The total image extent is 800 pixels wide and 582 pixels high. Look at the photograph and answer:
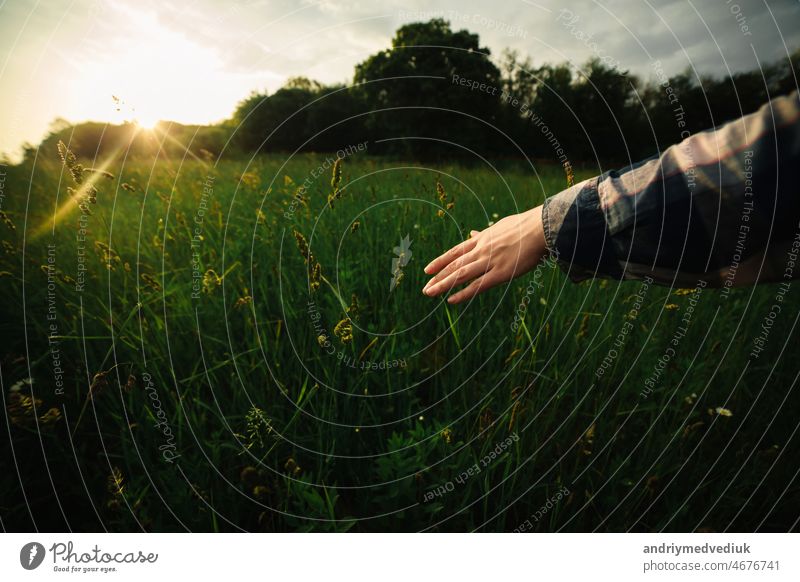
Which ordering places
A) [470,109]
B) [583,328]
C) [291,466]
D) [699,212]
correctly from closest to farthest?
[699,212]
[291,466]
[583,328]
[470,109]

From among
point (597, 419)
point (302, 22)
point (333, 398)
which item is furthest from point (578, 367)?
point (302, 22)

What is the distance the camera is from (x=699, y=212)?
93 cm

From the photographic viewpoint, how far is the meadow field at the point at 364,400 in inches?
41.0

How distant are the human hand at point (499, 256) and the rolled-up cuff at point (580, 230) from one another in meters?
0.04

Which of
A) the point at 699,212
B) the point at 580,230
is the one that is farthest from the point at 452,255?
the point at 699,212

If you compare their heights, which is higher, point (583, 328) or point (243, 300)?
point (243, 300)

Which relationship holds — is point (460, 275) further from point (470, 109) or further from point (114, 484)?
point (470, 109)

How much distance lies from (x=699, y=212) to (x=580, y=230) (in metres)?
0.26

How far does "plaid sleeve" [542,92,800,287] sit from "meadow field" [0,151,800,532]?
32cm

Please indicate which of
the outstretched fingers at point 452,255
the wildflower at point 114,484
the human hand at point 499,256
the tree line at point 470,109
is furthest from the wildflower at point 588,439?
the wildflower at point 114,484

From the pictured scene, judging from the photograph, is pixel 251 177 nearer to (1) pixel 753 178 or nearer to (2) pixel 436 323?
(2) pixel 436 323

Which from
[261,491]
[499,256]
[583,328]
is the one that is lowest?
[261,491]

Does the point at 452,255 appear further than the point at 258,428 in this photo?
Yes

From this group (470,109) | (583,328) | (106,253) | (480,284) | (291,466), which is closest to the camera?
(291,466)
